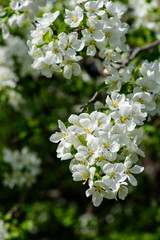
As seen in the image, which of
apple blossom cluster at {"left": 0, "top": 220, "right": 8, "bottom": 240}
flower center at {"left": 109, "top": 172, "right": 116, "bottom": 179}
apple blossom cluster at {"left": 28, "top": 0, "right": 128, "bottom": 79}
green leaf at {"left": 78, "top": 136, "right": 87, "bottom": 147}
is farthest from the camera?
apple blossom cluster at {"left": 0, "top": 220, "right": 8, "bottom": 240}

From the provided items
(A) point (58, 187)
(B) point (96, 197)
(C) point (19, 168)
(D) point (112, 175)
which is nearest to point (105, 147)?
(D) point (112, 175)

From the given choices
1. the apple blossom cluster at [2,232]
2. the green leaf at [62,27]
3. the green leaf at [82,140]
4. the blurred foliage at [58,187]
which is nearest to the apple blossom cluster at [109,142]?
the green leaf at [82,140]

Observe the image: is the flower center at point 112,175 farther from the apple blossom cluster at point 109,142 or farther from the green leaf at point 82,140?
the green leaf at point 82,140

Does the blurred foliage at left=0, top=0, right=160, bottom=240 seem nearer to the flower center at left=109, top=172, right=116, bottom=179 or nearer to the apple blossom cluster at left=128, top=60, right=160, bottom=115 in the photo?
the apple blossom cluster at left=128, top=60, right=160, bottom=115

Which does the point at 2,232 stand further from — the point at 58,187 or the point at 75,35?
the point at 58,187

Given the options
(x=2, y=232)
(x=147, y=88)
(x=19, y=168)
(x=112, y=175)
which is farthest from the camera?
(x=19, y=168)

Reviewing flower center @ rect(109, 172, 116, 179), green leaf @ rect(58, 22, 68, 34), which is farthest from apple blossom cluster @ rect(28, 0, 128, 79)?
flower center @ rect(109, 172, 116, 179)

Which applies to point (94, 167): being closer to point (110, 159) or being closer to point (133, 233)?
point (110, 159)
